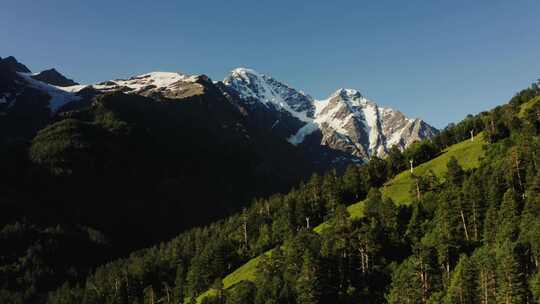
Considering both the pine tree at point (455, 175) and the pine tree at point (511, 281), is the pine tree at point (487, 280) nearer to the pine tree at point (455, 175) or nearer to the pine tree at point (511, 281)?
the pine tree at point (511, 281)

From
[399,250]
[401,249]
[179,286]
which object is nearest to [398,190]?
[401,249]

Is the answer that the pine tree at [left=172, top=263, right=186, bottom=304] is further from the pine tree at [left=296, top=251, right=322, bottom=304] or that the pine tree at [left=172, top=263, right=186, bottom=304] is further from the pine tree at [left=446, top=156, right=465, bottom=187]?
the pine tree at [left=446, top=156, right=465, bottom=187]

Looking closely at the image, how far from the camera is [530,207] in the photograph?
120 m

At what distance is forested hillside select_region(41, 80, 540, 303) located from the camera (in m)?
104

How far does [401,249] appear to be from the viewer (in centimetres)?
13362

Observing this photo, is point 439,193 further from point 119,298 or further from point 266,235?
point 119,298

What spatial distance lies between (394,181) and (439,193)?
131ft

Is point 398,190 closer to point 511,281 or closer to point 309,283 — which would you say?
point 309,283

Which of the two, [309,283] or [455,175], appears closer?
[309,283]

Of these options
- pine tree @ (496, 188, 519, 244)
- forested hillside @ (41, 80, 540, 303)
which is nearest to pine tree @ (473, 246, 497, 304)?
forested hillside @ (41, 80, 540, 303)

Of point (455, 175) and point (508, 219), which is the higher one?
point (455, 175)

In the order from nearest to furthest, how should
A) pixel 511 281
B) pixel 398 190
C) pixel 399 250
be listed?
1. pixel 511 281
2. pixel 399 250
3. pixel 398 190

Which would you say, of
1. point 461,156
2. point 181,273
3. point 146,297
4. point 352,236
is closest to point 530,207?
point 352,236

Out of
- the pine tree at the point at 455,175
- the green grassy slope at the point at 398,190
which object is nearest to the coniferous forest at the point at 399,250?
the pine tree at the point at 455,175
